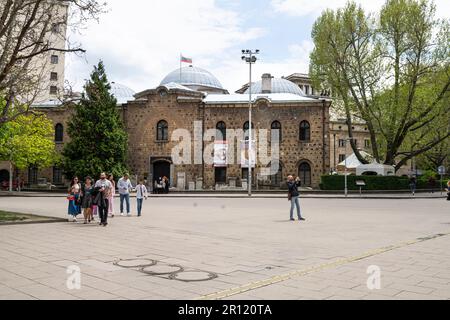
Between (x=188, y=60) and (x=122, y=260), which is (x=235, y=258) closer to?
(x=122, y=260)

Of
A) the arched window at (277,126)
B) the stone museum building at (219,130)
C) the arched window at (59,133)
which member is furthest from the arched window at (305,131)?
the arched window at (59,133)

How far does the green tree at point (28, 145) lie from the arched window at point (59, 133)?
5.14 metres

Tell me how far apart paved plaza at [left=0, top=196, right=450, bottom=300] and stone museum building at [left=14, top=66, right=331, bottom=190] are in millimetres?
30155

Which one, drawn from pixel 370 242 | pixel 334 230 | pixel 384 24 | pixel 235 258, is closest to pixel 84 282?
pixel 235 258

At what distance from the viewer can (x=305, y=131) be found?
45031mm

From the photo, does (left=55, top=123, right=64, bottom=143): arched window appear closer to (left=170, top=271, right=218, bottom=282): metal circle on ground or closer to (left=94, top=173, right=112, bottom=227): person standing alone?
(left=94, top=173, right=112, bottom=227): person standing alone

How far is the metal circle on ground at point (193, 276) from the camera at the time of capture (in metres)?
6.86

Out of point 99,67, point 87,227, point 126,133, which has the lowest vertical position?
point 87,227

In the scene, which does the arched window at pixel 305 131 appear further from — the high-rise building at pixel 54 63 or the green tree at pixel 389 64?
the high-rise building at pixel 54 63

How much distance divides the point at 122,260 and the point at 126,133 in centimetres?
3850

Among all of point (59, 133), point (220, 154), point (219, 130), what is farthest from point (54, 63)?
Result: point (220, 154)

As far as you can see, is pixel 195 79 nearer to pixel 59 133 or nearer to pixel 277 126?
pixel 277 126
